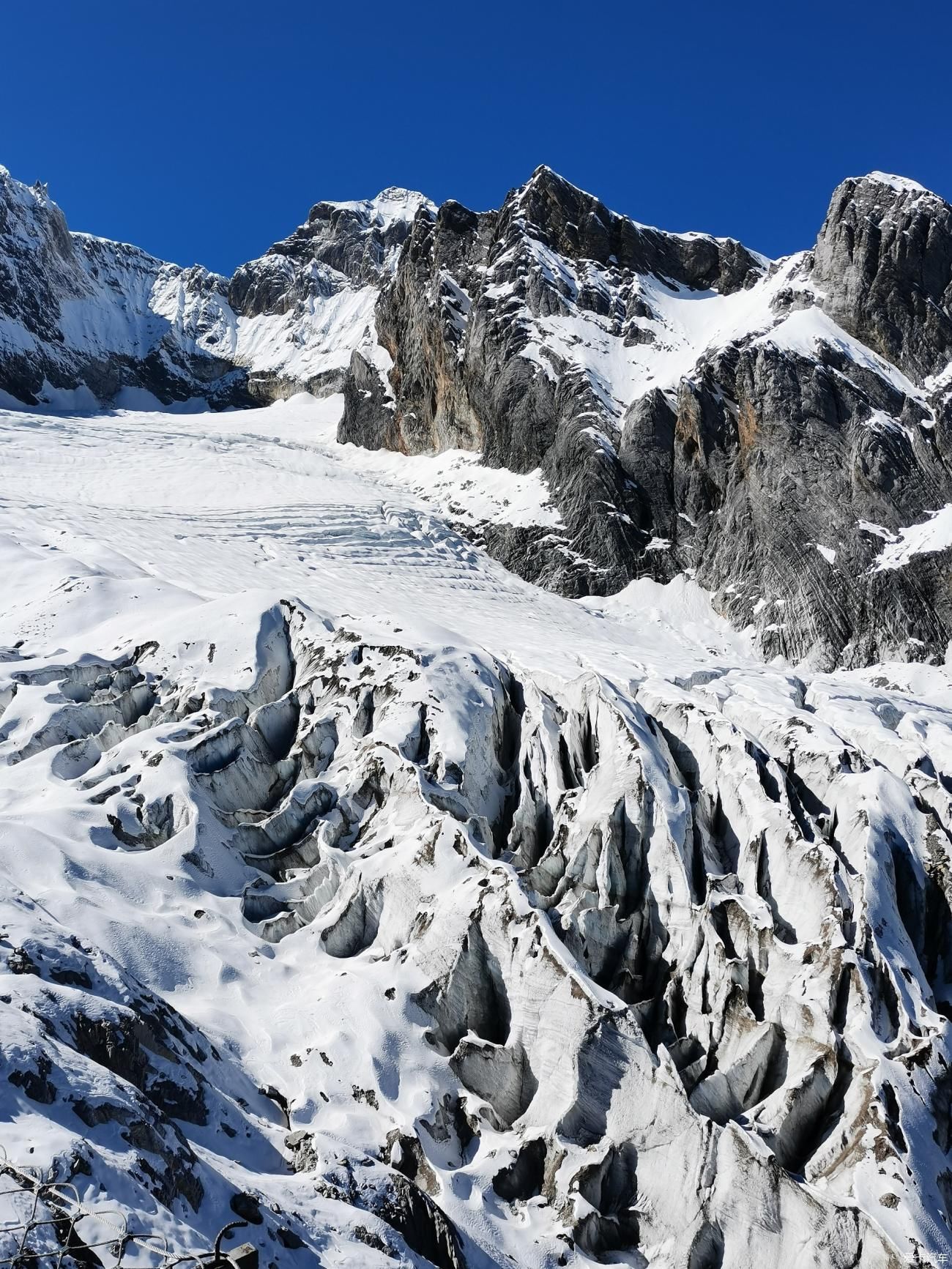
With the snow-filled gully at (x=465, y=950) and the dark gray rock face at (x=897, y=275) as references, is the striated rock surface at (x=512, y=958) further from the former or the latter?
the dark gray rock face at (x=897, y=275)

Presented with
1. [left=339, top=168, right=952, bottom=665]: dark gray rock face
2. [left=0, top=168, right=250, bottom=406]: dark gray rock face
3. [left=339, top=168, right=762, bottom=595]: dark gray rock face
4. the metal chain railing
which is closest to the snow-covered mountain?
the metal chain railing

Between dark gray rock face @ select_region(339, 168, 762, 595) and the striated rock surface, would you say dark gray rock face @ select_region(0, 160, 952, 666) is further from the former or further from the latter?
the striated rock surface

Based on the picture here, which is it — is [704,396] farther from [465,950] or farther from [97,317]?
[97,317]

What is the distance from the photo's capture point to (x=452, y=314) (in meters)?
75.6

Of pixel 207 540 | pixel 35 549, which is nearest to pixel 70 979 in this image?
pixel 35 549

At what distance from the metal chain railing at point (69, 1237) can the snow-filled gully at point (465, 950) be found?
0.40 m

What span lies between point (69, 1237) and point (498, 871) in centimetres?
1242

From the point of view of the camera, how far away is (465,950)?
2066 centimetres

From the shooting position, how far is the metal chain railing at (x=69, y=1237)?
952 centimetres

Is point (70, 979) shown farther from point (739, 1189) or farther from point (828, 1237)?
point (828, 1237)

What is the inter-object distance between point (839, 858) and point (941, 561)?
30.9m

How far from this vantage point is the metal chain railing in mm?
9516

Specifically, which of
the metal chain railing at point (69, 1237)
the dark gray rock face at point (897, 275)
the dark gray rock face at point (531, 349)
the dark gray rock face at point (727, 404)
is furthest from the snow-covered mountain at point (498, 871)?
the dark gray rock face at point (531, 349)

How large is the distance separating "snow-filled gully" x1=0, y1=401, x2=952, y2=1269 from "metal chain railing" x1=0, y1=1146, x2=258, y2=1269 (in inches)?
15.8
